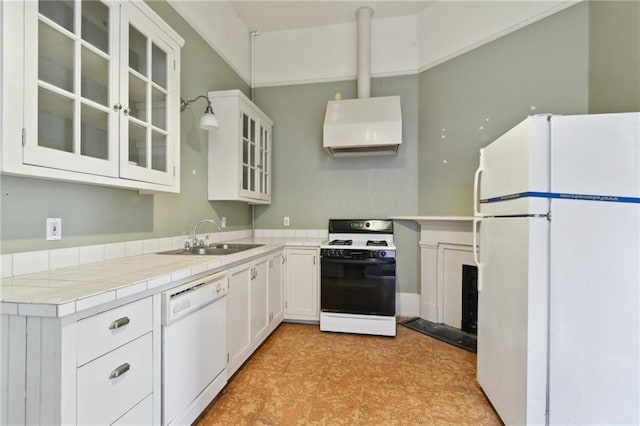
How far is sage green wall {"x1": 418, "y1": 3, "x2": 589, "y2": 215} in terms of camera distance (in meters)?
2.41

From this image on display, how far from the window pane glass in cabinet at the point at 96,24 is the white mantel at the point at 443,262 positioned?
2.96 meters

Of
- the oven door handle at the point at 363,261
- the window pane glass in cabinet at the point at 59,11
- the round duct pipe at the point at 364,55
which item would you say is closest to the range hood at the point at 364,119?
the round duct pipe at the point at 364,55

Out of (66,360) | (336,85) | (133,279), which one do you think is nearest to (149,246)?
(133,279)

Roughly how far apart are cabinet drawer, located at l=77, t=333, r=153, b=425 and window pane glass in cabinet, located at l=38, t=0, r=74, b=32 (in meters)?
1.39

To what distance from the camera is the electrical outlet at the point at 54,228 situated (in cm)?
144

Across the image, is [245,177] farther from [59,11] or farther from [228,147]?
[59,11]

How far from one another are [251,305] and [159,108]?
157 centimetres

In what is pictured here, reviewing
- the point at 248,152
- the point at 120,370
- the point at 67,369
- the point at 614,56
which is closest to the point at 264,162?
the point at 248,152

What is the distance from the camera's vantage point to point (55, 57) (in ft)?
4.15

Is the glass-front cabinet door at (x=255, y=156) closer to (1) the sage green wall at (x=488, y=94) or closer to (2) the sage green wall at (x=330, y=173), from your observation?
(2) the sage green wall at (x=330, y=173)

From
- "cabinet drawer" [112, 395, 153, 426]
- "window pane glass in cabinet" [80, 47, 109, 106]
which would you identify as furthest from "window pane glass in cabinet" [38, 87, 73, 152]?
"cabinet drawer" [112, 395, 153, 426]

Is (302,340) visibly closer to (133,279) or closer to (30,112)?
(133,279)

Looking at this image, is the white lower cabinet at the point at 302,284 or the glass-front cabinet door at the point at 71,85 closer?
the glass-front cabinet door at the point at 71,85

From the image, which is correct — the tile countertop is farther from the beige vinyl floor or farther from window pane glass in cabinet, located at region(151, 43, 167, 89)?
window pane glass in cabinet, located at region(151, 43, 167, 89)
